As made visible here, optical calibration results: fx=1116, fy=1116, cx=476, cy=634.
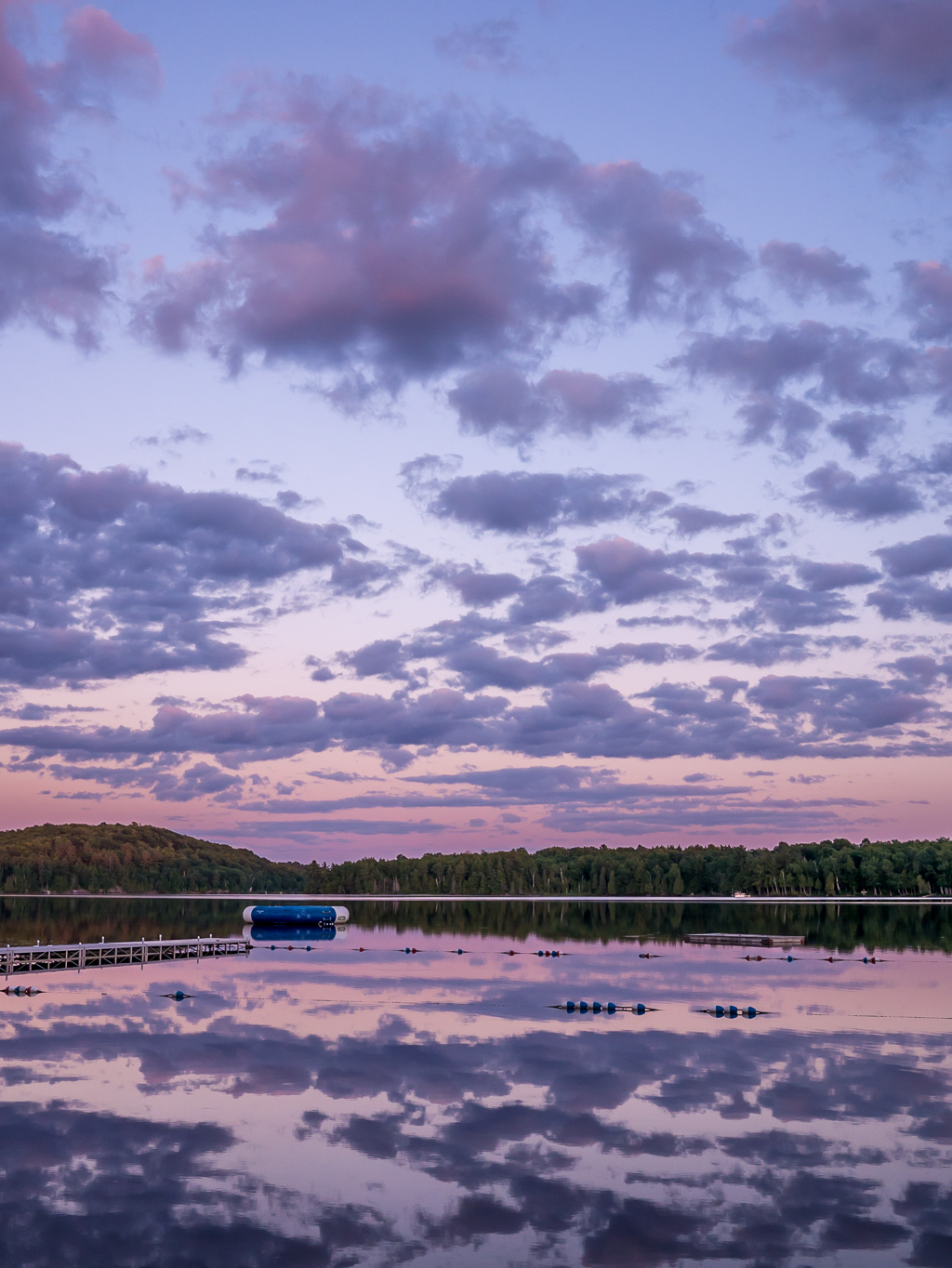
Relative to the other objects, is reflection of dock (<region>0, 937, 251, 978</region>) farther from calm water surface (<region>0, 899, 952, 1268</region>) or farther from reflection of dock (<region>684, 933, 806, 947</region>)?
reflection of dock (<region>684, 933, 806, 947</region>)

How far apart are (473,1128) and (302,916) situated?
420ft

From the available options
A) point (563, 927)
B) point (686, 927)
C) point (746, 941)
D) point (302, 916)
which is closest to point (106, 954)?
point (302, 916)

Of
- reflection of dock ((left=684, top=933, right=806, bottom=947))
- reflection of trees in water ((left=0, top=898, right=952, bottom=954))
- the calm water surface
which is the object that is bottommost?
reflection of trees in water ((left=0, top=898, right=952, bottom=954))

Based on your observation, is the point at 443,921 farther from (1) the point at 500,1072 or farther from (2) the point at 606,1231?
(2) the point at 606,1231

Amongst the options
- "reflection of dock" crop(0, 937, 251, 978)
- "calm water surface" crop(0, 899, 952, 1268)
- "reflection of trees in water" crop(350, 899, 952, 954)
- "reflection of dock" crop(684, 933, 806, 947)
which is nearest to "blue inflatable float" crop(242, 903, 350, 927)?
"reflection of trees in water" crop(350, 899, 952, 954)

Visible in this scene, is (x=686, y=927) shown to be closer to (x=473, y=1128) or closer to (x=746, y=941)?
(x=746, y=941)

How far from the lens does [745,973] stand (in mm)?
83750

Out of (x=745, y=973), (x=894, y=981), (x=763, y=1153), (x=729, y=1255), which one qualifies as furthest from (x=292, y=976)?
(x=729, y=1255)

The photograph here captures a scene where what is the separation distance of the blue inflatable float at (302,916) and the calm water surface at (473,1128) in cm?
8601

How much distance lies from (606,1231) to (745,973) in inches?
2425

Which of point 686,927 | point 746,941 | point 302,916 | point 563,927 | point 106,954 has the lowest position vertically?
point 563,927

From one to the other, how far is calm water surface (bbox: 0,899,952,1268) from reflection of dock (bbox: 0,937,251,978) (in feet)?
48.7

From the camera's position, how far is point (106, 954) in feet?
321

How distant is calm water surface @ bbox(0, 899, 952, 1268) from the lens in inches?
1005
